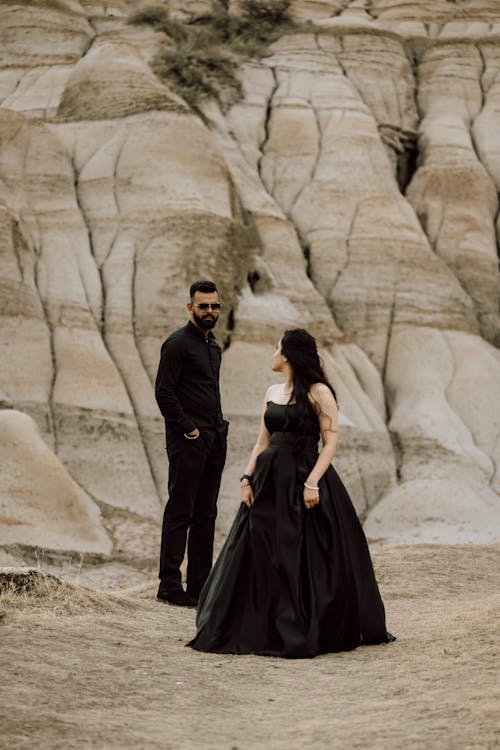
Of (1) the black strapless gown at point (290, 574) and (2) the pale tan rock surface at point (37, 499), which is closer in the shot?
(1) the black strapless gown at point (290, 574)

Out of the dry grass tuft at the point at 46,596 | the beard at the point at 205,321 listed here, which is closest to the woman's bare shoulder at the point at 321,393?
the beard at the point at 205,321

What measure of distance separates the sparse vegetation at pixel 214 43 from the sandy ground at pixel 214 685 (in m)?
24.6

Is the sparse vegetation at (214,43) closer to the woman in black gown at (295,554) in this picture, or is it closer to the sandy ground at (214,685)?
the woman in black gown at (295,554)

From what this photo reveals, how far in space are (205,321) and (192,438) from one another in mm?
876

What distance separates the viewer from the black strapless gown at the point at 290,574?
677cm

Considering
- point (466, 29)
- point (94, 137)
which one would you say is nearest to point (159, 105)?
point (94, 137)

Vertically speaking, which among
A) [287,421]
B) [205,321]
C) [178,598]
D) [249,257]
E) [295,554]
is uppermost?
[287,421]

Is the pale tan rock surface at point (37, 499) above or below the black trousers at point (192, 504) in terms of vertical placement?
below

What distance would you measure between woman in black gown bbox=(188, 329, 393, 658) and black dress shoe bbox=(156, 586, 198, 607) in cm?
144

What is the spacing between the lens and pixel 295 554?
6848 millimetres

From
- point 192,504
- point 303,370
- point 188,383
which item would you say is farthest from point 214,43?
point 303,370

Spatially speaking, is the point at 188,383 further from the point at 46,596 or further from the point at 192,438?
the point at 46,596

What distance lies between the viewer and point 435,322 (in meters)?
27.0

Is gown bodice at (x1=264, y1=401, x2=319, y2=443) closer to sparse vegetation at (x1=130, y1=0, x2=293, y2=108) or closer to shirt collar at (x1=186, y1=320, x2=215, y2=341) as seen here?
shirt collar at (x1=186, y1=320, x2=215, y2=341)
